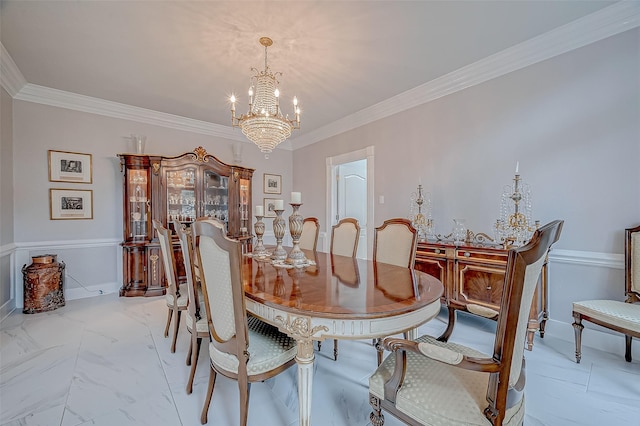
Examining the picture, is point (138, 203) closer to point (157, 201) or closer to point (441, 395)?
point (157, 201)

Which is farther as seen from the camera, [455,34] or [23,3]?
[455,34]

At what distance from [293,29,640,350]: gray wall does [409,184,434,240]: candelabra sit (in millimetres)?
96

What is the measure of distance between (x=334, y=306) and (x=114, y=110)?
13.8 feet

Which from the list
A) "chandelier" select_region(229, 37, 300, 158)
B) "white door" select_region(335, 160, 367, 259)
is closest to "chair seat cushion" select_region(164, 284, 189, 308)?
"chandelier" select_region(229, 37, 300, 158)

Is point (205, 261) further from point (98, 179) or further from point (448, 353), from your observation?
point (98, 179)

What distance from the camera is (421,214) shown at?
10.5ft

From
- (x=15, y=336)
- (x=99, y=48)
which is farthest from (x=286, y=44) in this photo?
(x=15, y=336)

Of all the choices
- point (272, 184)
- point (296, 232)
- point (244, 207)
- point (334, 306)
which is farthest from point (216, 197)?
point (334, 306)

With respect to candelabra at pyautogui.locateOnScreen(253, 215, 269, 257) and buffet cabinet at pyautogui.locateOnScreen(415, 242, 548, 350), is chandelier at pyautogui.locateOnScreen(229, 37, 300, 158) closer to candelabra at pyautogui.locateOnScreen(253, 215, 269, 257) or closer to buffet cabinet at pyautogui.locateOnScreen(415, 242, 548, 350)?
candelabra at pyautogui.locateOnScreen(253, 215, 269, 257)

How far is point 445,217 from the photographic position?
10.3 ft

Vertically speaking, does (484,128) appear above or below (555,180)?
above

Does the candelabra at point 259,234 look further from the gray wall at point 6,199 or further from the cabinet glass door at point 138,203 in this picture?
the gray wall at point 6,199

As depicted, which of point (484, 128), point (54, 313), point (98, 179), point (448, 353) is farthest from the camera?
point (98, 179)

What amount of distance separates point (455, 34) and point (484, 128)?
38.6 inches
